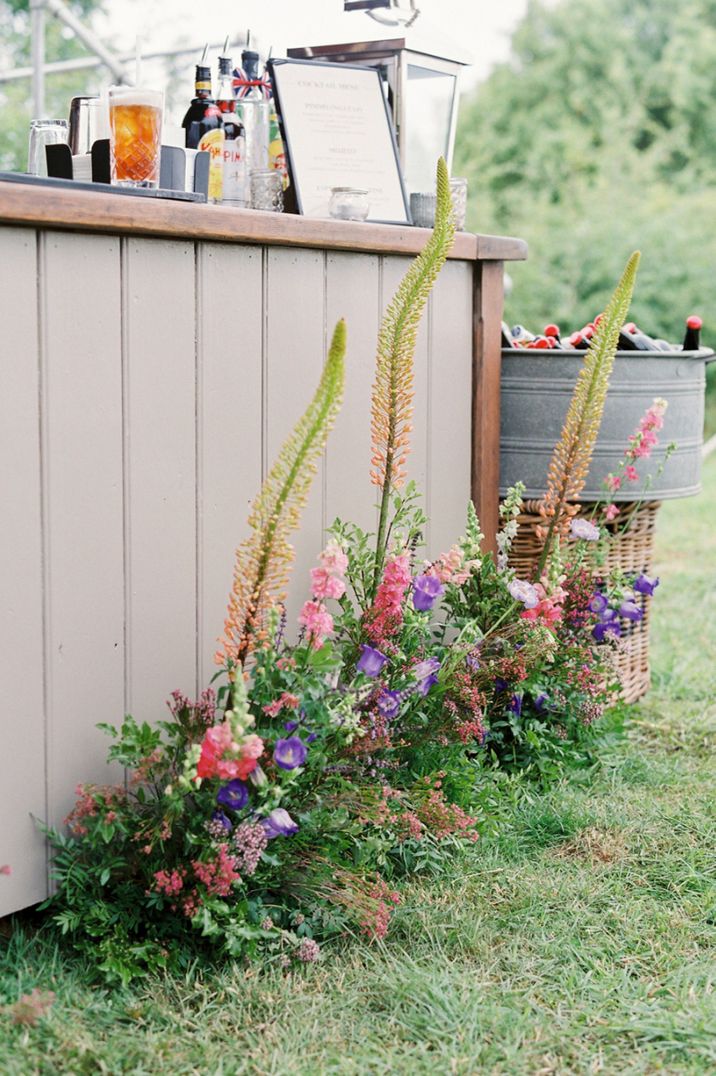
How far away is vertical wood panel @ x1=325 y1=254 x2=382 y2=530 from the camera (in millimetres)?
2287

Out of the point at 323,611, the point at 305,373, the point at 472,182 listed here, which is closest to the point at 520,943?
the point at 323,611

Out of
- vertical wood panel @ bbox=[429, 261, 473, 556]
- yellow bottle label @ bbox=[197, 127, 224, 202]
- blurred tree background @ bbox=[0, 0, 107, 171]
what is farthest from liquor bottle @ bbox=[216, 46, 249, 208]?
blurred tree background @ bbox=[0, 0, 107, 171]

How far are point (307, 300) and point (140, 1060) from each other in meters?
1.23

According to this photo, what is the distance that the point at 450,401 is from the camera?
2.60 m

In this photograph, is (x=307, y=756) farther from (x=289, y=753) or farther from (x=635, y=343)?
(x=635, y=343)

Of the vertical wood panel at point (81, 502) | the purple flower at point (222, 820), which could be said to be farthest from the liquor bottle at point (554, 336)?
the purple flower at point (222, 820)

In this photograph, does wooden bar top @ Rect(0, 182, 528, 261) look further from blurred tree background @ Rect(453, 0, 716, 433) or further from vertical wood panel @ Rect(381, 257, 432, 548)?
blurred tree background @ Rect(453, 0, 716, 433)

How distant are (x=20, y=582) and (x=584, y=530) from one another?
1.28m

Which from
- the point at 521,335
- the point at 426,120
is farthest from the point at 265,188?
the point at 521,335

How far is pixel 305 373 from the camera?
86.9 inches

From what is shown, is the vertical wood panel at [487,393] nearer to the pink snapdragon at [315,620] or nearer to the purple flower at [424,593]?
the purple flower at [424,593]

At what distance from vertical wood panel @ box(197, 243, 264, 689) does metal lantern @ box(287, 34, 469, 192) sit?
2.26ft

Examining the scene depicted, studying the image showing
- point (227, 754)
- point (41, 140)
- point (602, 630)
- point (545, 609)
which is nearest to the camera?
point (227, 754)

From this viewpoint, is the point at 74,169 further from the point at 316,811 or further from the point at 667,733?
the point at 667,733
